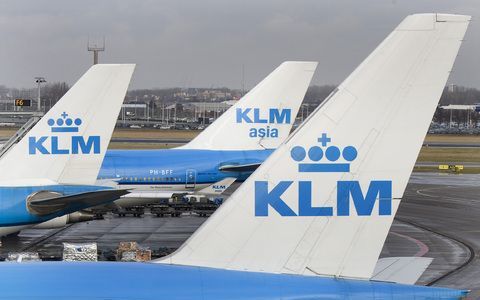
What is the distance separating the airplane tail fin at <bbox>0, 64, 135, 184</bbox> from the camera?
91.0ft

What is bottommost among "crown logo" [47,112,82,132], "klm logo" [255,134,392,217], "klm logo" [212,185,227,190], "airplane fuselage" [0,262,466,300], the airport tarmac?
the airport tarmac

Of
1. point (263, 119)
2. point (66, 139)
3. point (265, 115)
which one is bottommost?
point (66, 139)

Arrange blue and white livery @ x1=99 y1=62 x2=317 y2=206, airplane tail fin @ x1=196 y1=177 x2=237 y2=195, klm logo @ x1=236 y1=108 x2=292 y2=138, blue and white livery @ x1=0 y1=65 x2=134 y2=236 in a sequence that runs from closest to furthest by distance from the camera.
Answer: blue and white livery @ x1=0 y1=65 x2=134 y2=236 → blue and white livery @ x1=99 y1=62 x2=317 y2=206 → klm logo @ x1=236 y1=108 x2=292 y2=138 → airplane tail fin @ x1=196 y1=177 x2=237 y2=195

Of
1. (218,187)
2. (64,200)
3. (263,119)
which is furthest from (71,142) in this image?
(263,119)

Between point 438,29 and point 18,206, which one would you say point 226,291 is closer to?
point 438,29

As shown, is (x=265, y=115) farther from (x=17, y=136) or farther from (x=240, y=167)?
(x=17, y=136)

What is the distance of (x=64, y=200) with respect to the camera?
26.2 meters

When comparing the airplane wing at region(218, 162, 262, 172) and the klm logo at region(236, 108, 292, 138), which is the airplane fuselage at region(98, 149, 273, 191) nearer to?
the airplane wing at region(218, 162, 262, 172)

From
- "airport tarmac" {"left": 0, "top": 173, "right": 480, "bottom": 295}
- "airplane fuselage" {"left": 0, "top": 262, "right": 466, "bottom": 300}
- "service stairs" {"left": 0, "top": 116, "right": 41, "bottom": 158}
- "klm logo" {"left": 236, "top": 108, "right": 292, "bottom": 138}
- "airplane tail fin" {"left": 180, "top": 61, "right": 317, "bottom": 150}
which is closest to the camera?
"airplane fuselage" {"left": 0, "top": 262, "right": 466, "bottom": 300}

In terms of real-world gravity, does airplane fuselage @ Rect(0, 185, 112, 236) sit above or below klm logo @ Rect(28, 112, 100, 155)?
below

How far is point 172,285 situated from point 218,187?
33939mm

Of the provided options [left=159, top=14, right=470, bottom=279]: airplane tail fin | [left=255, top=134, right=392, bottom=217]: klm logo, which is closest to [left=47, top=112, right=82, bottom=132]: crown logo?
[left=159, top=14, right=470, bottom=279]: airplane tail fin

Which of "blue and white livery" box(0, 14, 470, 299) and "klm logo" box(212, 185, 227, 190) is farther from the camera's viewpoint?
"klm logo" box(212, 185, 227, 190)

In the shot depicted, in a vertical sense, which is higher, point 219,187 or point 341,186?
point 341,186
